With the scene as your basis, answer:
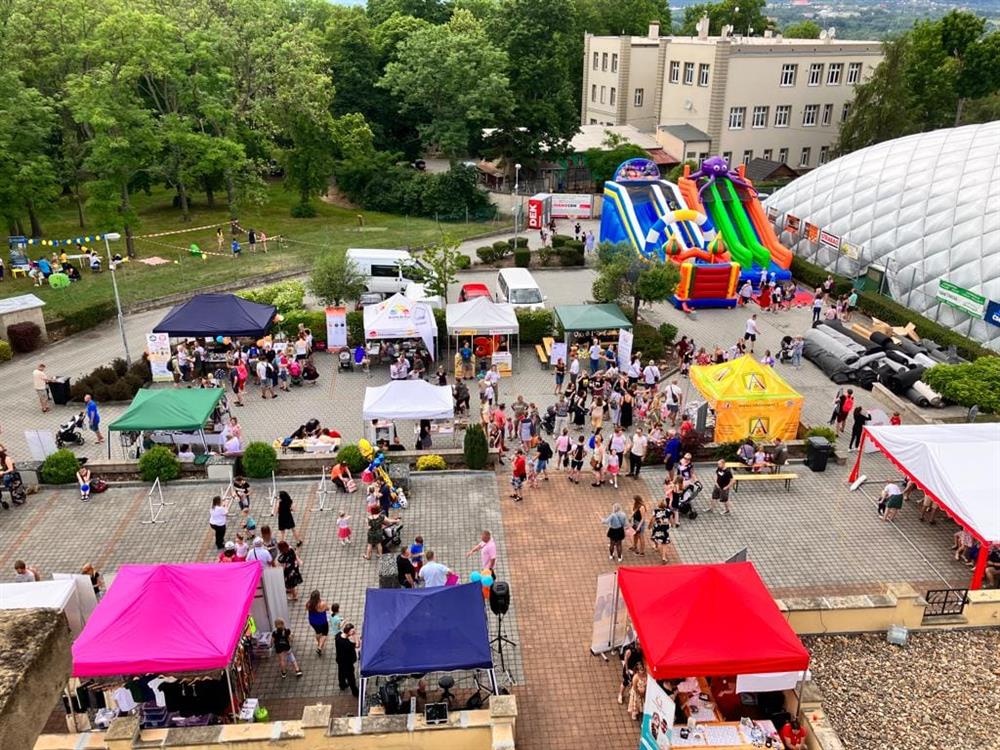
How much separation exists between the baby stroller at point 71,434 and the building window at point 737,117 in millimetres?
42519

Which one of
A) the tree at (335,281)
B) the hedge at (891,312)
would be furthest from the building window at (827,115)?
the tree at (335,281)

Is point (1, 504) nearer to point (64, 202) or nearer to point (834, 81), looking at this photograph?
point (64, 202)

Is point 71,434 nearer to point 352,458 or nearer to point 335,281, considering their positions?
point 352,458

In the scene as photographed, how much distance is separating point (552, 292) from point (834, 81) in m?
31.4

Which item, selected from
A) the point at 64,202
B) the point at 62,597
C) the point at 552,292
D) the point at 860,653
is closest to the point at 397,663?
the point at 62,597

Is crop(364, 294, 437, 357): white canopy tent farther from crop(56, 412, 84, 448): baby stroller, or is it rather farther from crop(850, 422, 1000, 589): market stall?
crop(850, 422, 1000, 589): market stall

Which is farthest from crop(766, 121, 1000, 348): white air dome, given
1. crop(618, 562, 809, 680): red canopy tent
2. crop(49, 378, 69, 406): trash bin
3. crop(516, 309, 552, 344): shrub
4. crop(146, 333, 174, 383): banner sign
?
crop(49, 378, 69, 406): trash bin

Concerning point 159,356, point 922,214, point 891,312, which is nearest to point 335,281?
point 159,356

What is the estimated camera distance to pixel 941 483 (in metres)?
15.2

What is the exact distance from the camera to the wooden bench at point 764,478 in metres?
17.8

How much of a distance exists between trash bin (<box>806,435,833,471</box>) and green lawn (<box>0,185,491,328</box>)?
2400cm

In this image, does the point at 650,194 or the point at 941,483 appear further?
the point at 650,194

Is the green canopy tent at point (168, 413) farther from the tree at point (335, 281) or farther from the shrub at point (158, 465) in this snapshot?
the tree at point (335, 281)

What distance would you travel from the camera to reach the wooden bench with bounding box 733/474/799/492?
17.8 metres
